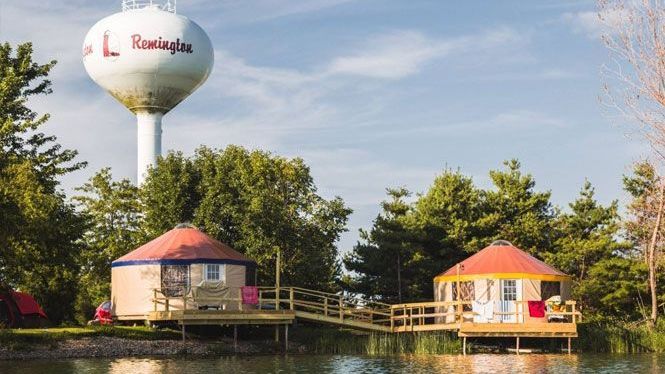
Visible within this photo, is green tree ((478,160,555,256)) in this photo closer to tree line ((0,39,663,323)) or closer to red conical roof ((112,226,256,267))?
tree line ((0,39,663,323))

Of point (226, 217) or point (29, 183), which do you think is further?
point (226, 217)

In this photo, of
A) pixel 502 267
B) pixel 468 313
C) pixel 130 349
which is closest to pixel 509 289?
pixel 502 267

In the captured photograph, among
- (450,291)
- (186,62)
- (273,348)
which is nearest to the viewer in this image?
(273,348)

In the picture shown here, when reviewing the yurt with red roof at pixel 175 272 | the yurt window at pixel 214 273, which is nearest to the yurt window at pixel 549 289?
the yurt with red roof at pixel 175 272

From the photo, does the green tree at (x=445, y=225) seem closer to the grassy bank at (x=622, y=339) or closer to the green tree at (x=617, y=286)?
the green tree at (x=617, y=286)

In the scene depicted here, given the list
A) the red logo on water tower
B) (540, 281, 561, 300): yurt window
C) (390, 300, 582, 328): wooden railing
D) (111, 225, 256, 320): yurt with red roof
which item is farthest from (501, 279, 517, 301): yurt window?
the red logo on water tower

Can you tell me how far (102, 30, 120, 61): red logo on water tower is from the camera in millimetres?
52062

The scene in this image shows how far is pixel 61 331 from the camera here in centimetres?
3472

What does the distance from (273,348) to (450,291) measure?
706 centimetres

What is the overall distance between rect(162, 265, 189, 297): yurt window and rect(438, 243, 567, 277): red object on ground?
9493 millimetres

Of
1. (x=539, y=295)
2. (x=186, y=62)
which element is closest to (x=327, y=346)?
(x=539, y=295)

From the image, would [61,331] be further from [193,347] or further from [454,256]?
[454,256]

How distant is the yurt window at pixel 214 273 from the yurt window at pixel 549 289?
1122cm

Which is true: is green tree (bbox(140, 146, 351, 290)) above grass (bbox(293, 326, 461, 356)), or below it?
above
